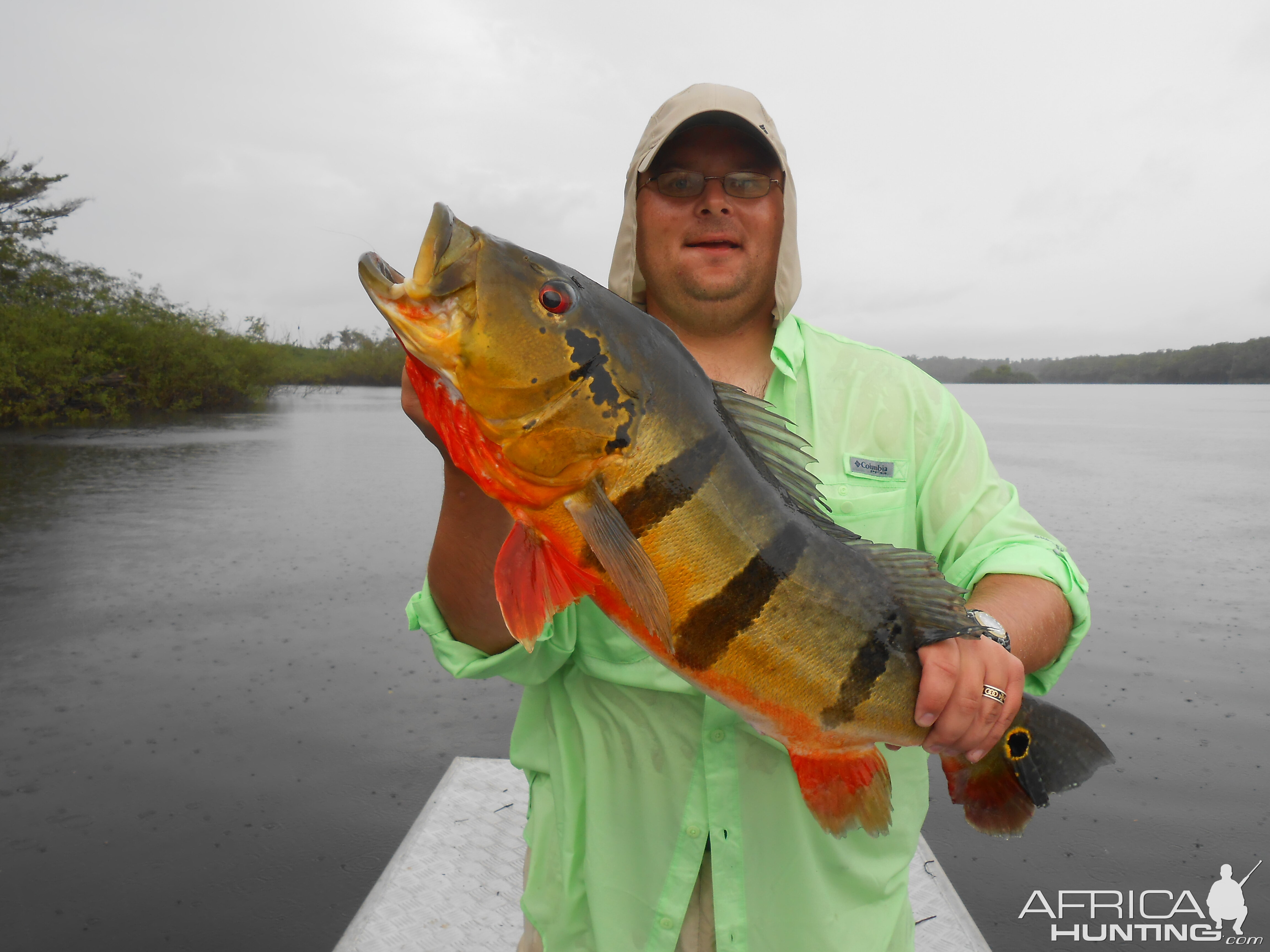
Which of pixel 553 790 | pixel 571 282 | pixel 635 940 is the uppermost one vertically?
pixel 571 282

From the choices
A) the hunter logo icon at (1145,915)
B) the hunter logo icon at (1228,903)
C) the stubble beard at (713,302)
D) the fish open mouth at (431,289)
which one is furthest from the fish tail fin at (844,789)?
the hunter logo icon at (1228,903)

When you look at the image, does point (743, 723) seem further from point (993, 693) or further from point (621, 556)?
point (621, 556)

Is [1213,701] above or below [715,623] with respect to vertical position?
below

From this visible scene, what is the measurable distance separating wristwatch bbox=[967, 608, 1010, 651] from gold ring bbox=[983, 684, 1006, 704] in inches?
4.0

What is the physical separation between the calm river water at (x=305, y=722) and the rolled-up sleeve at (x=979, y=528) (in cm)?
303

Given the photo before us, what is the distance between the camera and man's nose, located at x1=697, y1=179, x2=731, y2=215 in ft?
8.48

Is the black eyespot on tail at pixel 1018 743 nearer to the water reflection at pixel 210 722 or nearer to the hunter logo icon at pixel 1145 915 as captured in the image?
the hunter logo icon at pixel 1145 915

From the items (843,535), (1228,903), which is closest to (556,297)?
(843,535)

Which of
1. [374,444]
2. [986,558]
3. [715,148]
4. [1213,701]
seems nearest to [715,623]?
[986,558]

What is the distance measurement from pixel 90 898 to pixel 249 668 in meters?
3.14

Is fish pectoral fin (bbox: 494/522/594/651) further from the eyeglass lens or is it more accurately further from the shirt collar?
the eyeglass lens

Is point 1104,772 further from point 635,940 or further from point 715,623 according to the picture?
point 715,623

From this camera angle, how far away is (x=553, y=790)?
7.48 feet

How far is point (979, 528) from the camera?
7.38 feet
